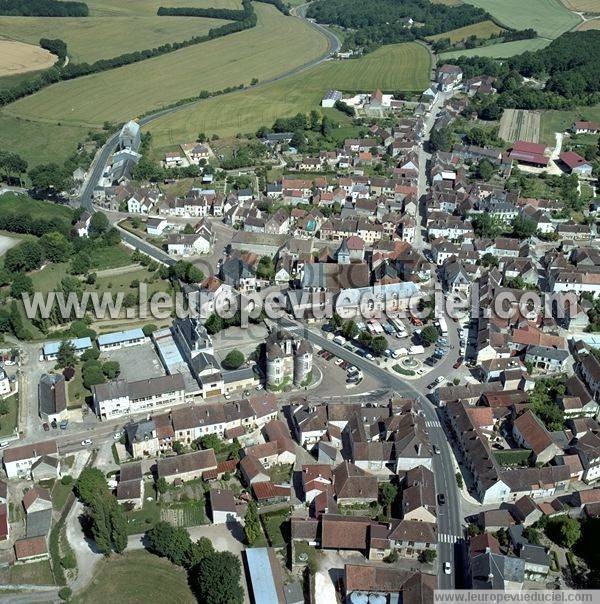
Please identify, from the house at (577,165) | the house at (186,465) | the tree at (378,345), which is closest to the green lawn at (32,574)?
the house at (186,465)

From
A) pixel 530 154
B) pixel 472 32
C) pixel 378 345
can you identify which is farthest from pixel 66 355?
pixel 472 32

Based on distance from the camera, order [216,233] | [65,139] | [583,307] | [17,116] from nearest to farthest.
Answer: [583,307], [216,233], [65,139], [17,116]

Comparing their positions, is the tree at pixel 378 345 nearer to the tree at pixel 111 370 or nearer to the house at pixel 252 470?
the house at pixel 252 470

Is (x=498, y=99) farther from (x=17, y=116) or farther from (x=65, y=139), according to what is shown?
Answer: (x=17, y=116)

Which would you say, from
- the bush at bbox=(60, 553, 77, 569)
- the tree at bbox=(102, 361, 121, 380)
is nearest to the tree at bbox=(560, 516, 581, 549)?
the bush at bbox=(60, 553, 77, 569)

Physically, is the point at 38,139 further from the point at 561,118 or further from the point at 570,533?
the point at 570,533

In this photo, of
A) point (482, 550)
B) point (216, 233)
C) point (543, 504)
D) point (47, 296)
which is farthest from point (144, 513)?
point (216, 233)

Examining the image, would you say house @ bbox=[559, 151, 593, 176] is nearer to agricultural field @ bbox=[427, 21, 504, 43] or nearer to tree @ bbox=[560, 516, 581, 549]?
tree @ bbox=[560, 516, 581, 549]
